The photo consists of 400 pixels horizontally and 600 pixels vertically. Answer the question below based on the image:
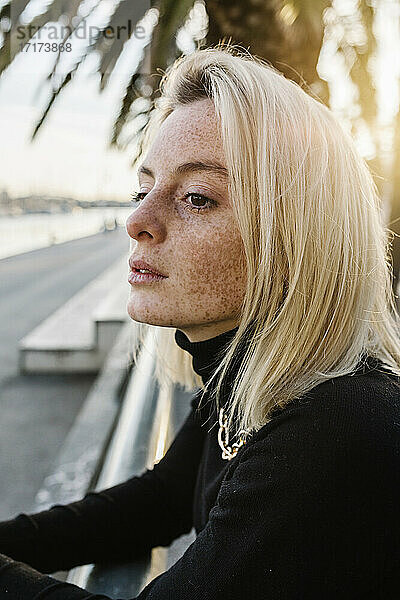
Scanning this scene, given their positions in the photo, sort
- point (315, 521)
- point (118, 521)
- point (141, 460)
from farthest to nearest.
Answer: point (141, 460)
point (118, 521)
point (315, 521)

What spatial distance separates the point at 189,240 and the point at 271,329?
0.89 feet

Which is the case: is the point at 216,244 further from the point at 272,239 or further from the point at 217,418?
the point at 217,418

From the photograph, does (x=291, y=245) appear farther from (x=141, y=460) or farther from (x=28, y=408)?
(x=28, y=408)

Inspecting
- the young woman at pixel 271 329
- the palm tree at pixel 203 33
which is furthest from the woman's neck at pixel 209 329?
the palm tree at pixel 203 33

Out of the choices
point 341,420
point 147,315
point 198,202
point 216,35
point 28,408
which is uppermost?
point 216,35

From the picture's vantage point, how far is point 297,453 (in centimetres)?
122

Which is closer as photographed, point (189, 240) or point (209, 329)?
point (189, 240)

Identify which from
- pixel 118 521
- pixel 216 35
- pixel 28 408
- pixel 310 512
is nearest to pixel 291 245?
pixel 310 512

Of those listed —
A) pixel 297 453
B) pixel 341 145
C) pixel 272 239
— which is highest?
pixel 341 145

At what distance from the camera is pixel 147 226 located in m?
1.57

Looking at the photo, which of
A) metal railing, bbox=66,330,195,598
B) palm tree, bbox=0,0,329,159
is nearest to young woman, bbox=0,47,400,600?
metal railing, bbox=66,330,195,598

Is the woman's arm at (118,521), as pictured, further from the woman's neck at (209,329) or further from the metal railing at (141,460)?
the woman's neck at (209,329)

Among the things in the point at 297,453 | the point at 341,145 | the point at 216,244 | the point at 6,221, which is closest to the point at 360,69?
the point at 341,145

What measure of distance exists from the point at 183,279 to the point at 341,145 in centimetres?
49
